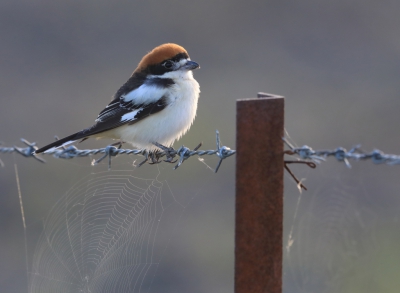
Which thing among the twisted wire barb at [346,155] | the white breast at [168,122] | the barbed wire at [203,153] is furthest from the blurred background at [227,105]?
the twisted wire barb at [346,155]

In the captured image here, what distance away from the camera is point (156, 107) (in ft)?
15.5

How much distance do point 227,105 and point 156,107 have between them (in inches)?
264

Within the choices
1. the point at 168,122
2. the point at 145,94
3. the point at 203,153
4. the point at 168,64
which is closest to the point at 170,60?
the point at 168,64

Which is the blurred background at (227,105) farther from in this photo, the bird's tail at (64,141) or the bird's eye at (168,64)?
the bird's tail at (64,141)

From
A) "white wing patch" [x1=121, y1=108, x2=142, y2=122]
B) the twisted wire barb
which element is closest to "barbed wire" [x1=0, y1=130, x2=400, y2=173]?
the twisted wire barb

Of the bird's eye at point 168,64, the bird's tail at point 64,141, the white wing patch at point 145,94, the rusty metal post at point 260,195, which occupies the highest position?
the bird's eye at point 168,64

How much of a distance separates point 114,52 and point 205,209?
7.00 meters

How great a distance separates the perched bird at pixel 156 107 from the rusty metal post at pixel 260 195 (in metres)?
2.35

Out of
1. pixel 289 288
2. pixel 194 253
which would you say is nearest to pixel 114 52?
pixel 194 253

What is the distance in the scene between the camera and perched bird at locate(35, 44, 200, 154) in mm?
4727

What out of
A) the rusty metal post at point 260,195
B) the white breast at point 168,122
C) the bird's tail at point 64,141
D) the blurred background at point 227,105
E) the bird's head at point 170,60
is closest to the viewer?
the rusty metal post at point 260,195

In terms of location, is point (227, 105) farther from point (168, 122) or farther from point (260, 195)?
point (260, 195)

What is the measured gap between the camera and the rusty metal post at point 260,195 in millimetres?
2396

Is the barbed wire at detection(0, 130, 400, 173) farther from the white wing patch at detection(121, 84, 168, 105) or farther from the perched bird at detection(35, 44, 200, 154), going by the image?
the white wing patch at detection(121, 84, 168, 105)
